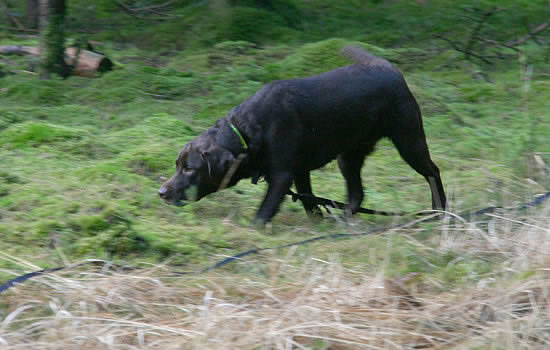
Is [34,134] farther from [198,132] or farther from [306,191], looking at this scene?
[306,191]

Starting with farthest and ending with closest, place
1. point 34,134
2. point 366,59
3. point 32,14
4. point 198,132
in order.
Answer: point 32,14 → point 198,132 → point 34,134 → point 366,59

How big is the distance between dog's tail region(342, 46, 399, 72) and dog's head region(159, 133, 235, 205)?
155cm

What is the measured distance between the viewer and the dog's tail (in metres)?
5.65

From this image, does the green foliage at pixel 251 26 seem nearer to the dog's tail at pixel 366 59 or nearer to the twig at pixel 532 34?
the twig at pixel 532 34

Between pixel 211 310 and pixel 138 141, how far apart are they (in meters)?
3.79

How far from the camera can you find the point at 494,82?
991 centimetres

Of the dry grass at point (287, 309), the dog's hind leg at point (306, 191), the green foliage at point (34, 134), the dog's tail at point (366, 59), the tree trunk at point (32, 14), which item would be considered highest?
the dog's tail at point (366, 59)

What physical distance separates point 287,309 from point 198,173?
2.05 meters

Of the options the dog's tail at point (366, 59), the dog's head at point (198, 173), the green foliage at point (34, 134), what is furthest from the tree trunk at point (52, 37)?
the dog's head at point (198, 173)

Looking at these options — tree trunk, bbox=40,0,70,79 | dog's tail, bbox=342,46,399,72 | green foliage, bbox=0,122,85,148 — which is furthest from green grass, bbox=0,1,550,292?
dog's tail, bbox=342,46,399,72

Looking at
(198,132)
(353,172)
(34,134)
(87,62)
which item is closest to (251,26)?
(87,62)

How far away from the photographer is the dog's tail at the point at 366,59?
5648mm

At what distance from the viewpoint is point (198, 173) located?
5012 millimetres

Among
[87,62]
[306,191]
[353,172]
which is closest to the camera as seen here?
[306,191]
